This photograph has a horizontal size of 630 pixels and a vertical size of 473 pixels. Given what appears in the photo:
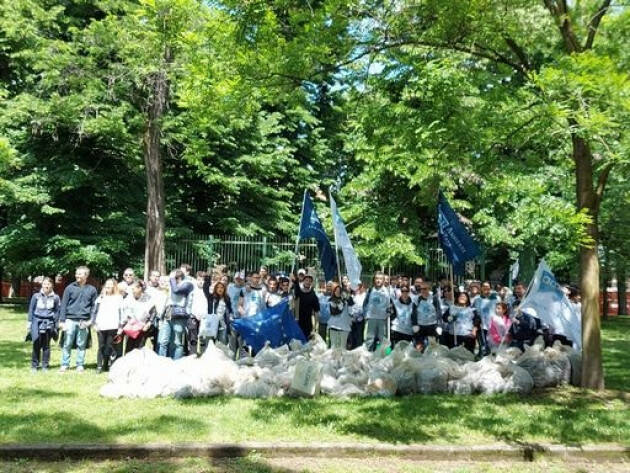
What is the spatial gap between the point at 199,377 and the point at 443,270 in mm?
Answer: 15801

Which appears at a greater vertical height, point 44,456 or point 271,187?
point 271,187

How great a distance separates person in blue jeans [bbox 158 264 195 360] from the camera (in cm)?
1081

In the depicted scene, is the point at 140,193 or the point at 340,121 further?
the point at 340,121

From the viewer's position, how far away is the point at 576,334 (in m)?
11.0

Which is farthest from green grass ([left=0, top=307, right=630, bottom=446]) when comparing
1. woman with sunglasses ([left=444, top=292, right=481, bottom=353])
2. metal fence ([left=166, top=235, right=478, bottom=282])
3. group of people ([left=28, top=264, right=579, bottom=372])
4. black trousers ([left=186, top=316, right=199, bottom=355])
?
metal fence ([left=166, top=235, right=478, bottom=282])

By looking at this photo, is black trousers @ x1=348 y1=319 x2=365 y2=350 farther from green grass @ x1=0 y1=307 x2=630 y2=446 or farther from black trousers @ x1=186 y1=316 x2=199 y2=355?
green grass @ x1=0 y1=307 x2=630 y2=446

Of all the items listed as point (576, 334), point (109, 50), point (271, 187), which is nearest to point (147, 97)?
point (109, 50)

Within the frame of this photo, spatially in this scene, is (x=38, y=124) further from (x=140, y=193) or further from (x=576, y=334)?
(x=576, y=334)

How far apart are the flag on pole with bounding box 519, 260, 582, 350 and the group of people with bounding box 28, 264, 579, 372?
24 centimetres

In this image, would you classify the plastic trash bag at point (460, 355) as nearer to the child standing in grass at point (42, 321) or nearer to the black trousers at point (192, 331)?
the black trousers at point (192, 331)

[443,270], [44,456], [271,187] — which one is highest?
[271,187]

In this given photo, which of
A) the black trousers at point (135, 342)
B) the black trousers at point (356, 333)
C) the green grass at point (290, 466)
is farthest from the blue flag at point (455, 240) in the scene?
the green grass at point (290, 466)

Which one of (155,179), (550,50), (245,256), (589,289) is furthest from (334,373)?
(155,179)

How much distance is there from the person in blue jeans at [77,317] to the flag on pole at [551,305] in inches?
311
